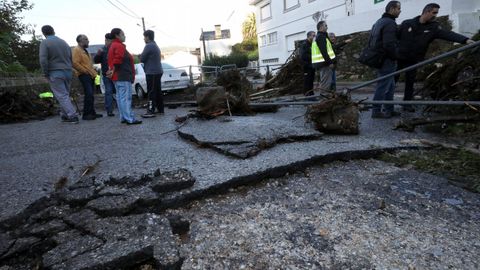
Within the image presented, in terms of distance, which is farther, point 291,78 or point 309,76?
point 291,78

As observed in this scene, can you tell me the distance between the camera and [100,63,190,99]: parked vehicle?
12180 millimetres

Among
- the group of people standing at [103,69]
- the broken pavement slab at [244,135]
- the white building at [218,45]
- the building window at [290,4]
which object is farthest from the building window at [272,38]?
the white building at [218,45]

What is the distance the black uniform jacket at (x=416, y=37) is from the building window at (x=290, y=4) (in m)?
14.0

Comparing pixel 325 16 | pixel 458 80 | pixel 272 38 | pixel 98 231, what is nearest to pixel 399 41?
pixel 458 80

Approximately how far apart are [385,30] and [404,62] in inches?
34.6

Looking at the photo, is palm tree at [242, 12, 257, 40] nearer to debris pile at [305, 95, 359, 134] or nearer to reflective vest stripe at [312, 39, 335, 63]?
reflective vest stripe at [312, 39, 335, 63]

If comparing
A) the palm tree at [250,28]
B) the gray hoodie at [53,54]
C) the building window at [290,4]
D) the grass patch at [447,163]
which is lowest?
the grass patch at [447,163]

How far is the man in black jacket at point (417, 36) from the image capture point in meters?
5.19

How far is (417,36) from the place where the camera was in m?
5.32

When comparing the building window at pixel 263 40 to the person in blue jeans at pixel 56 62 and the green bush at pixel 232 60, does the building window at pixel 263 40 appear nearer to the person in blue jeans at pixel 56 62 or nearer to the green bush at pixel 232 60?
the green bush at pixel 232 60

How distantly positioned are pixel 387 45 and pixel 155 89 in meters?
4.54

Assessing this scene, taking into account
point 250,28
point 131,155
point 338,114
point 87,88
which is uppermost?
point 250,28

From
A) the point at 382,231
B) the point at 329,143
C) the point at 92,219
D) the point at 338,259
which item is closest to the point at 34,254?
the point at 92,219

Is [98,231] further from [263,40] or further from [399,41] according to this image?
[263,40]
